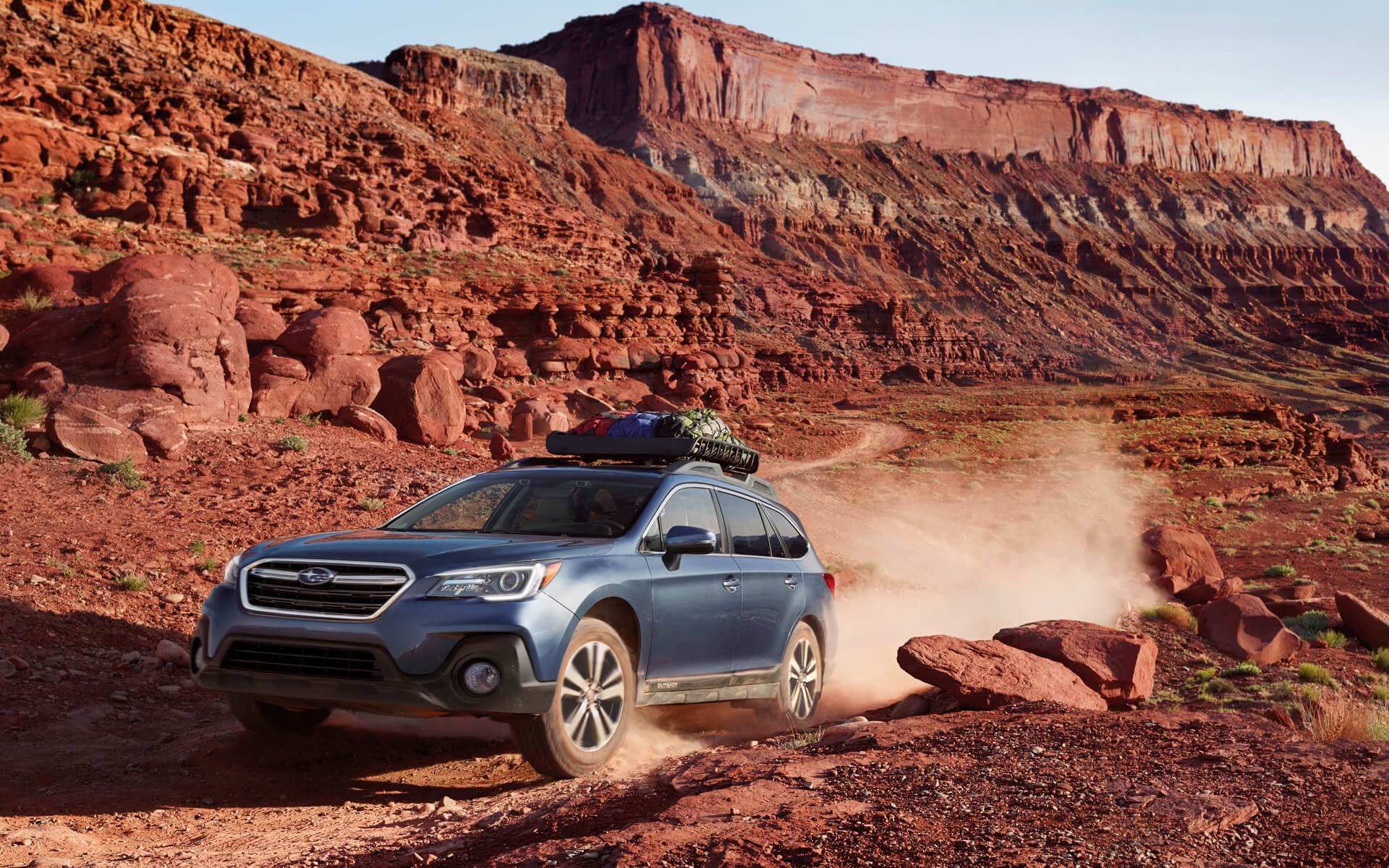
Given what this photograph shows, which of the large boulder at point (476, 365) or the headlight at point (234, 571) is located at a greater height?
the large boulder at point (476, 365)

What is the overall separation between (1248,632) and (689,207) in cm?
9384

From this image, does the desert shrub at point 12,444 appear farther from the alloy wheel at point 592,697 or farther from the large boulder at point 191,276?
the alloy wheel at point 592,697

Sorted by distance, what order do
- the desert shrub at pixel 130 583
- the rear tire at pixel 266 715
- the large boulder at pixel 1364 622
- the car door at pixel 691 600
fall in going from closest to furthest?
1. the rear tire at pixel 266 715
2. the car door at pixel 691 600
3. the desert shrub at pixel 130 583
4. the large boulder at pixel 1364 622

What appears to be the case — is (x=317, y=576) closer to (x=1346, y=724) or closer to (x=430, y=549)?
(x=430, y=549)

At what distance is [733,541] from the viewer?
717 cm

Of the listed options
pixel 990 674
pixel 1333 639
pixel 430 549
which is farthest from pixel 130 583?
pixel 1333 639

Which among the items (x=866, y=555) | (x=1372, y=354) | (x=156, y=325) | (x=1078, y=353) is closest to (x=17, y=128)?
(x=156, y=325)

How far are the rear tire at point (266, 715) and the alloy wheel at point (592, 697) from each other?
1.45m

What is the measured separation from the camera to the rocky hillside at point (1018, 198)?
11138 cm

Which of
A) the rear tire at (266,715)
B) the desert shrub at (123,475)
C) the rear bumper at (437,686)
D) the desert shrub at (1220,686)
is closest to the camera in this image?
the rear bumper at (437,686)

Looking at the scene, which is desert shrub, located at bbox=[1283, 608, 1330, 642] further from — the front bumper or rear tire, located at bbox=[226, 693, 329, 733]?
rear tire, located at bbox=[226, 693, 329, 733]

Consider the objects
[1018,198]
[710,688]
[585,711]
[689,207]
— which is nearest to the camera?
[585,711]

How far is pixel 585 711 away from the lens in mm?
5738

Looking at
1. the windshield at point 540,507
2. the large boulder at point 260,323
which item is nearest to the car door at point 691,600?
the windshield at point 540,507
